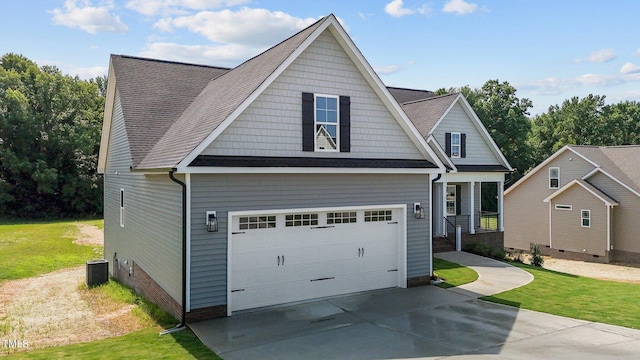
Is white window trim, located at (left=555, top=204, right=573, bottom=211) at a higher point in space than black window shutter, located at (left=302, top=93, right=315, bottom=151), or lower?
lower

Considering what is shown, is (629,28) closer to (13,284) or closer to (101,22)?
(101,22)

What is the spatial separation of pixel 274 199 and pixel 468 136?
14616mm

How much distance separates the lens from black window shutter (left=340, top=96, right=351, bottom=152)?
484 inches

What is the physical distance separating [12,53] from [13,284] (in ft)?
160

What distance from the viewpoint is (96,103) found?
5094cm

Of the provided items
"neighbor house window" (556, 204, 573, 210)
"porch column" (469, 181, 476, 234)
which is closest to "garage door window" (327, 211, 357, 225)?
"porch column" (469, 181, 476, 234)

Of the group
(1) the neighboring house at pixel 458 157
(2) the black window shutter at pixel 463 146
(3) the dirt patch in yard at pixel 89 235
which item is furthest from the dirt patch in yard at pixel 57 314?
(2) the black window shutter at pixel 463 146

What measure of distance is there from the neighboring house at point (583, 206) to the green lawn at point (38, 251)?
27.2 metres

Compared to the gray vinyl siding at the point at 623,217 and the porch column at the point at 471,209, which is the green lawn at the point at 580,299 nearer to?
the porch column at the point at 471,209

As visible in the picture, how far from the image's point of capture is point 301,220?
11820mm

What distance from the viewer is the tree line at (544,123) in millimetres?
46062

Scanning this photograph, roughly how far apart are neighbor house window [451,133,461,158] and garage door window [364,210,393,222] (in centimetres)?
1024

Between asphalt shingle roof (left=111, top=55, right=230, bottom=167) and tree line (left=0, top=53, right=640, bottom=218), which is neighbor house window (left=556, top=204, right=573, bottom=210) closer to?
tree line (left=0, top=53, right=640, bottom=218)

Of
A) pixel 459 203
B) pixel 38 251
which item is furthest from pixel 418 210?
pixel 38 251
